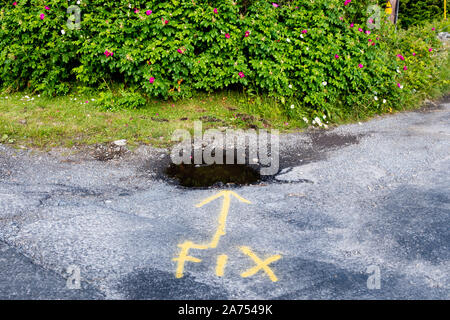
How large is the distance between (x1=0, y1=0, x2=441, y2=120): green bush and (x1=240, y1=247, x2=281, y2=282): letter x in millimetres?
3740

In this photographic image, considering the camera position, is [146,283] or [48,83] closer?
[146,283]

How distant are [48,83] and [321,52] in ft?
15.1

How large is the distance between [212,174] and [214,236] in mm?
1430

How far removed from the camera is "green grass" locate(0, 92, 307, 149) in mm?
5707

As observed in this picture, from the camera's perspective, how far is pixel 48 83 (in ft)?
22.6

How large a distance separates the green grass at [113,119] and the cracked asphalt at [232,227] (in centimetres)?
44

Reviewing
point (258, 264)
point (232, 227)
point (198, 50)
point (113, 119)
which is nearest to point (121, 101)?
point (113, 119)

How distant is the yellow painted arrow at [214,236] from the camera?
126 inches

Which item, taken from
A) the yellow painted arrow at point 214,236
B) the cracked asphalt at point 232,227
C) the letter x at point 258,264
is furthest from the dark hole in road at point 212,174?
the letter x at point 258,264

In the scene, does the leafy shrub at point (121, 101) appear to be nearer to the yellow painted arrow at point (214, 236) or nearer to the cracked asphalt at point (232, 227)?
the cracked asphalt at point (232, 227)

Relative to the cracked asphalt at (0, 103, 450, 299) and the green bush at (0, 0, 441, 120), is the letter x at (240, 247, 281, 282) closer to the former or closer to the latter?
the cracked asphalt at (0, 103, 450, 299)

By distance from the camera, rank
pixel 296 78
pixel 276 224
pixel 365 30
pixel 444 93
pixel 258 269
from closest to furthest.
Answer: pixel 258 269, pixel 276 224, pixel 296 78, pixel 365 30, pixel 444 93
